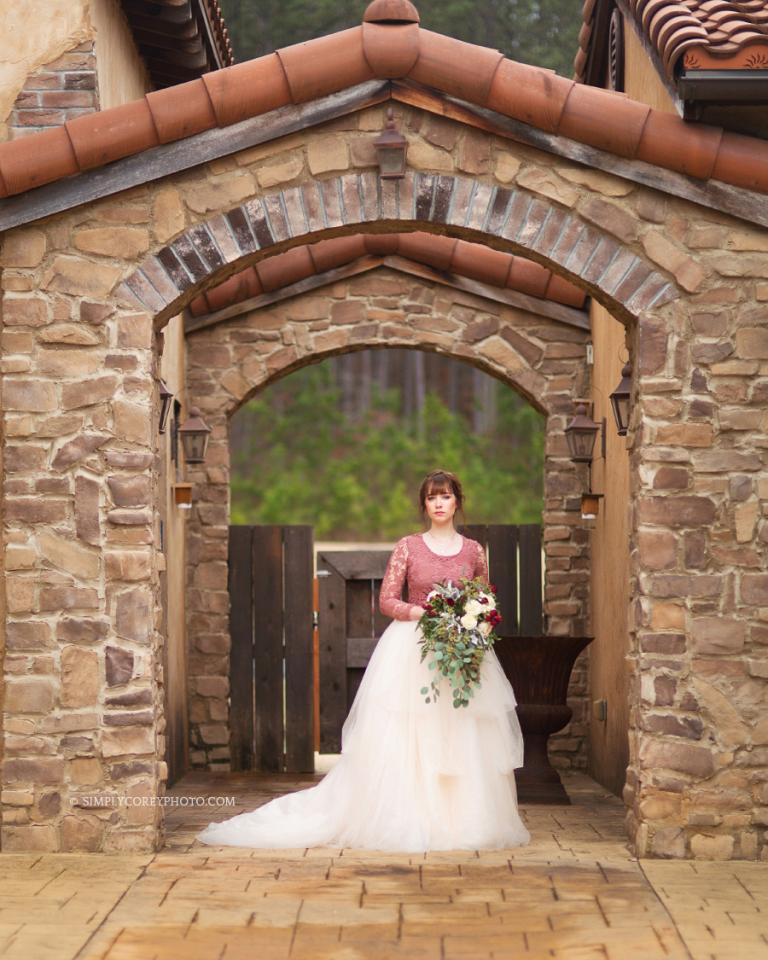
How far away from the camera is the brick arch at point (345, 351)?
10438mm

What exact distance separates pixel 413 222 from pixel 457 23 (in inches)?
600

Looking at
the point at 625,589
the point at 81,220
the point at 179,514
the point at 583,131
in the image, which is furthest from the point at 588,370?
the point at 81,220

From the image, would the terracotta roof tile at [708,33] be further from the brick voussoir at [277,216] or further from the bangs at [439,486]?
the bangs at [439,486]

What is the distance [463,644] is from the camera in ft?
23.9

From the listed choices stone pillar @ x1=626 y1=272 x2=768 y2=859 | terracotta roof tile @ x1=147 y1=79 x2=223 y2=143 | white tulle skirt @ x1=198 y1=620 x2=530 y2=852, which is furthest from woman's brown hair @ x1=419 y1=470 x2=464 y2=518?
terracotta roof tile @ x1=147 y1=79 x2=223 y2=143

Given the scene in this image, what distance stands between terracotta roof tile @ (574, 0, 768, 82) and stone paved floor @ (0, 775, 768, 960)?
367cm

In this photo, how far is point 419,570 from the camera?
25.1 ft

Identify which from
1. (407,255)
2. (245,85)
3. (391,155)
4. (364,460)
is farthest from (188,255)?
(364,460)

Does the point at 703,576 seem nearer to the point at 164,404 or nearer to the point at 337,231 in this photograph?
the point at 337,231

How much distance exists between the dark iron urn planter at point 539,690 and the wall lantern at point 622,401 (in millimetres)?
1534

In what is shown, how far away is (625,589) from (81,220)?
3857 millimetres

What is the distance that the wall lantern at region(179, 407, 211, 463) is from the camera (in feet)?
31.9

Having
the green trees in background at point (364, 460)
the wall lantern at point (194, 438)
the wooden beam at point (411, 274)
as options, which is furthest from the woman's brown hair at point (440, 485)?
the green trees in background at point (364, 460)

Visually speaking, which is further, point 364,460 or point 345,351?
point 364,460
